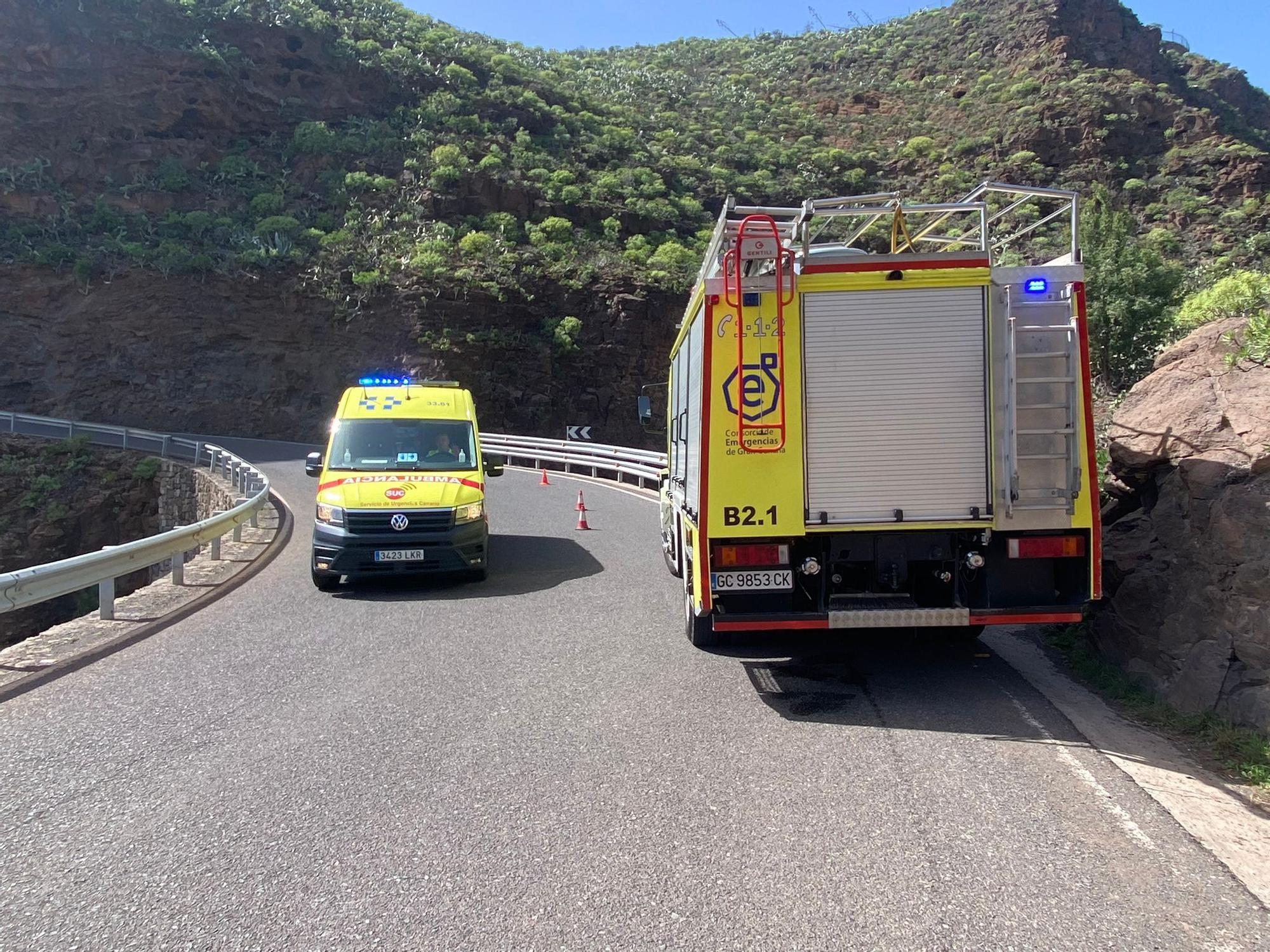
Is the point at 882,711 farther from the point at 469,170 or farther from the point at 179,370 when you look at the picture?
the point at 469,170

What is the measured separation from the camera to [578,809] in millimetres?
4023

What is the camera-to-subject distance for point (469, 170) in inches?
1704

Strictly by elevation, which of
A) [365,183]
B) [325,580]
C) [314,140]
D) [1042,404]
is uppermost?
[314,140]

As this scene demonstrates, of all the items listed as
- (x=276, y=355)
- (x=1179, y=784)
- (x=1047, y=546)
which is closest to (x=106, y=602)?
(x=1047, y=546)

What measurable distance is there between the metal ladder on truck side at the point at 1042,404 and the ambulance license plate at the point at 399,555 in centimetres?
590

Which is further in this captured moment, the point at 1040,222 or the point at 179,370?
the point at 179,370

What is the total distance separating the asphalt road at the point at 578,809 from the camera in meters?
3.10

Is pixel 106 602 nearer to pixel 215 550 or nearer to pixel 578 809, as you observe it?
pixel 215 550

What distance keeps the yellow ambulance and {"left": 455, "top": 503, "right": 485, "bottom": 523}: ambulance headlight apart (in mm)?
12

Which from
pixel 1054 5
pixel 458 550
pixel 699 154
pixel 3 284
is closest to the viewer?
pixel 458 550

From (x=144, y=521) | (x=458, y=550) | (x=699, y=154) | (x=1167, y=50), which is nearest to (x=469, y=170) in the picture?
(x=699, y=154)

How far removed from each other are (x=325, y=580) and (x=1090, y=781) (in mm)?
7518

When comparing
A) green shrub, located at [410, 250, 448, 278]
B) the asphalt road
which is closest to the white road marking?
the asphalt road

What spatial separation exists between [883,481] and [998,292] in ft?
4.66
